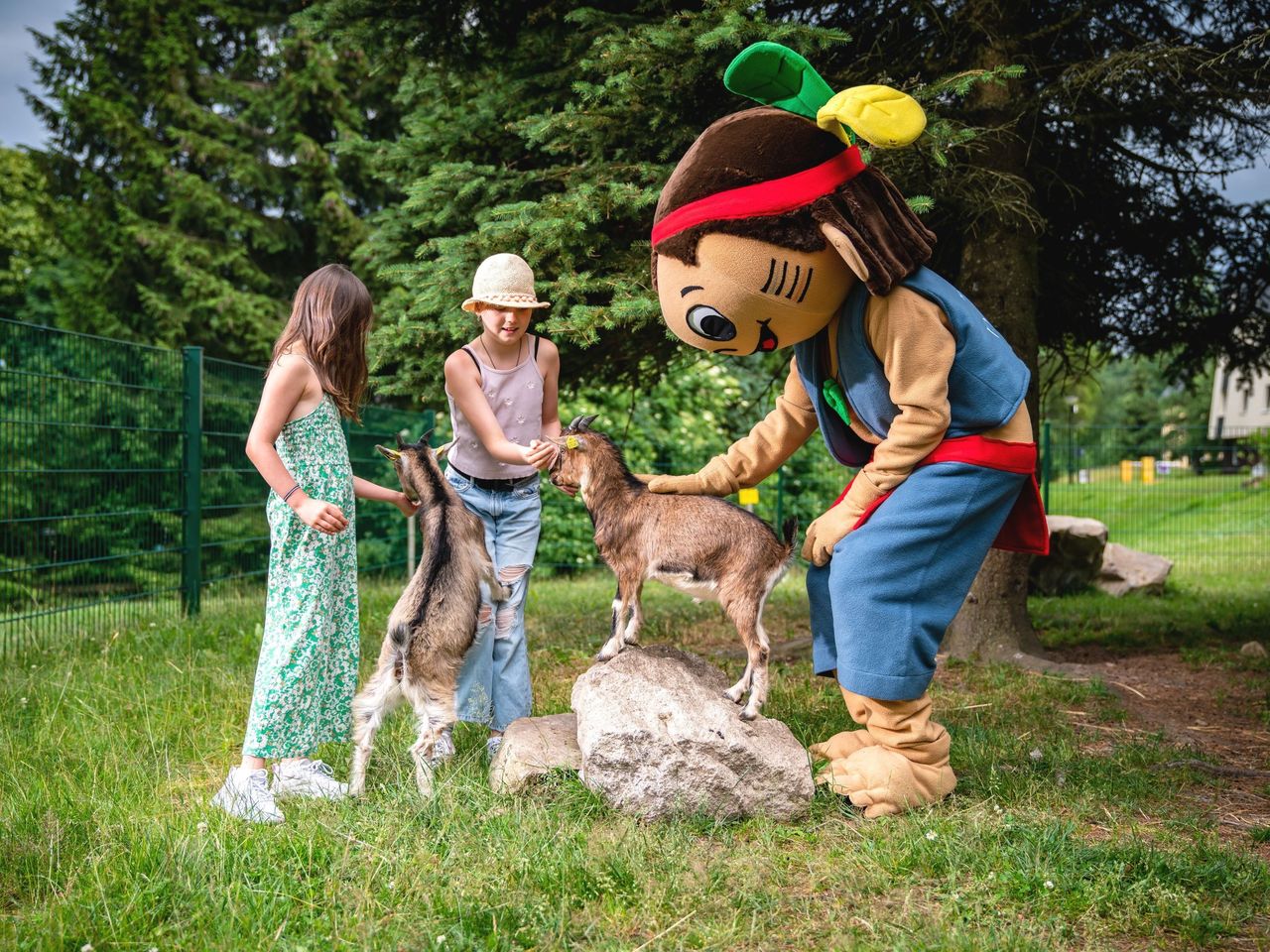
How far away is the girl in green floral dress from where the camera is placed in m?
3.84

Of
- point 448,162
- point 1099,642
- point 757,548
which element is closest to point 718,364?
point 1099,642

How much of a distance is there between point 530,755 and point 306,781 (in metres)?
0.96

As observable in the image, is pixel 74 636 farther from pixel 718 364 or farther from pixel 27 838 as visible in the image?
pixel 718 364

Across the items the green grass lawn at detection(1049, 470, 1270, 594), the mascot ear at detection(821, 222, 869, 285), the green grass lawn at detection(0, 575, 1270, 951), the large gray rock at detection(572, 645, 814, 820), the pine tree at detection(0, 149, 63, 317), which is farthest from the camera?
the pine tree at detection(0, 149, 63, 317)

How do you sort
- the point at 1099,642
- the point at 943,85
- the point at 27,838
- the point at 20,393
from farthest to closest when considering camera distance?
the point at 1099,642, the point at 20,393, the point at 943,85, the point at 27,838

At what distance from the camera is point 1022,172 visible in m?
6.31

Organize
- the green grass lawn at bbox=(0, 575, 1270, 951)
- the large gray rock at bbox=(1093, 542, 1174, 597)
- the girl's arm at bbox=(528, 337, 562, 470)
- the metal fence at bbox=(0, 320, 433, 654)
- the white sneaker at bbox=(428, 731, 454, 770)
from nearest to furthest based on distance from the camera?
the green grass lawn at bbox=(0, 575, 1270, 951) → the white sneaker at bbox=(428, 731, 454, 770) → the girl's arm at bbox=(528, 337, 562, 470) → the metal fence at bbox=(0, 320, 433, 654) → the large gray rock at bbox=(1093, 542, 1174, 597)

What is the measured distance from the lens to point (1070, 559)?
10086mm

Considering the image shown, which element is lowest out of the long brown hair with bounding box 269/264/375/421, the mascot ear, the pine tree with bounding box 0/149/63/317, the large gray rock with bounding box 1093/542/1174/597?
the large gray rock with bounding box 1093/542/1174/597

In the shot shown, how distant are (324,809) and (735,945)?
1655 mm

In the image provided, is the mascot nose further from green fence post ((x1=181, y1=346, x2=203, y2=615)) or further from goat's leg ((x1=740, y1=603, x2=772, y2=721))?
green fence post ((x1=181, y1=346, x2=203, y2=615))

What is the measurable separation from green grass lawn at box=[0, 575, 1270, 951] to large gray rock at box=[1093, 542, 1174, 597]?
234 inches

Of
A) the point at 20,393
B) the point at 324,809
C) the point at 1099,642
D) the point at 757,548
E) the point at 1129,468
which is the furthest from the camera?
the point at 1129,468

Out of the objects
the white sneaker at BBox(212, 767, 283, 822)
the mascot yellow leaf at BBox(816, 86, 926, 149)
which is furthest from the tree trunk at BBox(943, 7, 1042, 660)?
the white sneaker at BBox(212, 767, 283, 822)
